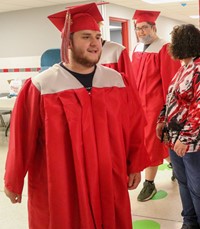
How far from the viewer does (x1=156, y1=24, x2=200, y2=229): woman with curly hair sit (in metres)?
1.95

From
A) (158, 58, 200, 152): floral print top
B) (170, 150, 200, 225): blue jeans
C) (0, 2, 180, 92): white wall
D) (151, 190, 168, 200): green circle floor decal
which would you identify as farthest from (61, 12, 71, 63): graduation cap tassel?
(0, 2, 180, 92): white wall

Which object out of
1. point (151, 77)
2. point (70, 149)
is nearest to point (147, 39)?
point (151, 77)

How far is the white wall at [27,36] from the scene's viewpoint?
261 inches

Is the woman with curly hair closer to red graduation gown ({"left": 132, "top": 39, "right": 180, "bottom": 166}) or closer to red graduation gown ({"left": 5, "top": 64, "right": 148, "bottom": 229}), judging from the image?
red graduation gown ({"left": 5, "top": 64, "right": 148, "bottom": 229})

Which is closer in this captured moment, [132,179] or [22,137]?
[22,137]

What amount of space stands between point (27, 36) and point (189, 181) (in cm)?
553

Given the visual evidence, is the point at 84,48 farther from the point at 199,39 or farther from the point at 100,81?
the point at 199,39

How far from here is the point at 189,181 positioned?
214 cm

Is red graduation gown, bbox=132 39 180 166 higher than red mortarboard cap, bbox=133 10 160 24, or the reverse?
red mortarboard cap, bbox=133 10 160 24

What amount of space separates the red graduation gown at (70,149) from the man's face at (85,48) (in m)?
0.09

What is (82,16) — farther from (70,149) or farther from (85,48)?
(70,149)

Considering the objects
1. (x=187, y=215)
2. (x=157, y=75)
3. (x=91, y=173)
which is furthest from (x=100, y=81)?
(x=157, y=75)

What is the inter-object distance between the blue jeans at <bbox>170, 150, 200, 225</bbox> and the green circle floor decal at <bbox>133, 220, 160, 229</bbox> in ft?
1.14

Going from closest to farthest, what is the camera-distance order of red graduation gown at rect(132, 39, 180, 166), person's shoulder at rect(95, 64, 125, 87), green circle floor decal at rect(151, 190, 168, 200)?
person's shoulder at rect(95, 64, 125, 87)
red graduation gown at rect(132, 39, 180, 166)
green circle floor decal at rect(151, 190, 168, 200)
